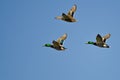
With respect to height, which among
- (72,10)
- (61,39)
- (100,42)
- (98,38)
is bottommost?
(98,38)

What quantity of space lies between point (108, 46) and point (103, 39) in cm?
196

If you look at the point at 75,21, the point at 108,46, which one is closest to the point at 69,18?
the point at 75,21

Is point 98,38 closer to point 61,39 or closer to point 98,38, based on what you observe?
point 98,38

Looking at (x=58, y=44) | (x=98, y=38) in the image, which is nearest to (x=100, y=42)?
(x=98, y=38)

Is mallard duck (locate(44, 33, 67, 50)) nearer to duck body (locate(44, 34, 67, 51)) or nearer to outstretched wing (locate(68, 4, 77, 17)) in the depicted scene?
duck body (locate(44, 34, 67, 51))

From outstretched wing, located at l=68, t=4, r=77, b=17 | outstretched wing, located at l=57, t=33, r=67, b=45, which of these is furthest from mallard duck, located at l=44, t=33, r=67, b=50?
outstretched wing, located at l=68, t=4, r=77, b=17

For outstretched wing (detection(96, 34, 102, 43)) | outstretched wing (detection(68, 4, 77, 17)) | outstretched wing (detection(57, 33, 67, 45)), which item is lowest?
outstretched wing (detection(96, 34, 102, 43))

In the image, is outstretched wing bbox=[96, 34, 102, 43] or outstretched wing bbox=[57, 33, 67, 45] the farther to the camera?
outstretched wing bbox=[57, 33, 67, 45]

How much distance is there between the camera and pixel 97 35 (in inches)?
3415

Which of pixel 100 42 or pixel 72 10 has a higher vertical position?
pixel 72 10

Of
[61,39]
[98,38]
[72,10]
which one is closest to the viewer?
[98,38]

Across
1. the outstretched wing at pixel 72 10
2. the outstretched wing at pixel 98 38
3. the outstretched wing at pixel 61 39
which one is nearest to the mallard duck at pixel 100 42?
the outstretched wing at pixel 98 38

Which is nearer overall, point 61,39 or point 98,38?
point 98,38

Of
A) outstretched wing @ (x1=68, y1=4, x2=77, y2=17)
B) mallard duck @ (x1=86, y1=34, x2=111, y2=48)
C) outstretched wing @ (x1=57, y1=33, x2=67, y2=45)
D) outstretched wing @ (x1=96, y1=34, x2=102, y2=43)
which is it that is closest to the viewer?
outstretched wing @ (x1=96, y1=34, x2=102, y2=43)
